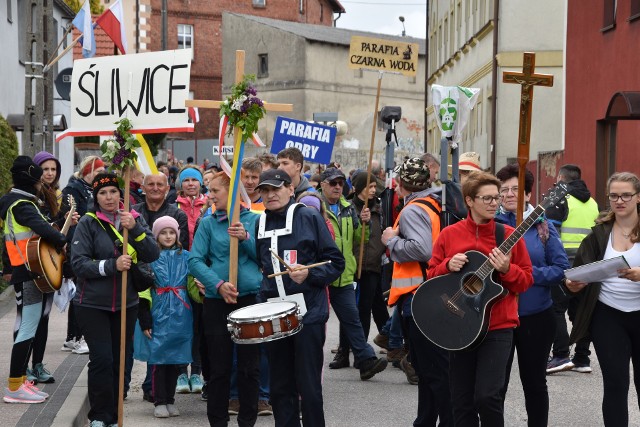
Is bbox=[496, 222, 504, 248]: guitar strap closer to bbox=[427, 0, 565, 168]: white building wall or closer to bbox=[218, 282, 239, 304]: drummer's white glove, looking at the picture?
bbox=[218, 282, 239, 304]: drummer's white glove

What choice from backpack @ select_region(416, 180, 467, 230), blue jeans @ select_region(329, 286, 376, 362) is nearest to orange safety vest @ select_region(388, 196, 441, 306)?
backpack @ select_region(416, 180, 467, 230)

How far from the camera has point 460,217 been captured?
805 cm

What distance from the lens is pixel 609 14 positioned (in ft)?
74.3

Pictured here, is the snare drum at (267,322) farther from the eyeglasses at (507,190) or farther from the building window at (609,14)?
the building window at (609,14)

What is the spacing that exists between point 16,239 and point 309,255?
9.85 feet

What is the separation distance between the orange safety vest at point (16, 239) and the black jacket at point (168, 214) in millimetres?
898

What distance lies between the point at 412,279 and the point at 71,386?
344 centimetres

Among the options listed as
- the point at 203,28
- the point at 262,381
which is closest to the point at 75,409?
the point at 262,381

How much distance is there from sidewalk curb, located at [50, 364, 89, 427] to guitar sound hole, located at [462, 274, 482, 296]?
3.17 m

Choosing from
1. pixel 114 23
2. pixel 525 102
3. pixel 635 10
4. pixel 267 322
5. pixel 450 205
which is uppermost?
A: pixel 635 10

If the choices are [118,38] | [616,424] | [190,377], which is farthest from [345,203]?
[118,38]

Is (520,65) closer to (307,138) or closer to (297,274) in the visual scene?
(307,138)

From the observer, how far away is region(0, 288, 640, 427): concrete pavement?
911cm

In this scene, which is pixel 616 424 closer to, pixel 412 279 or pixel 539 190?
pixel 412 279
